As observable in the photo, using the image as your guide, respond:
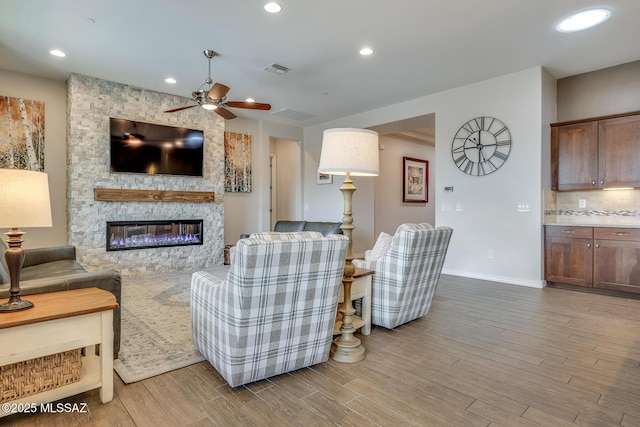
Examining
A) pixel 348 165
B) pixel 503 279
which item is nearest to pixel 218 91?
pixel 348 165

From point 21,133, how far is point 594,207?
301 inches

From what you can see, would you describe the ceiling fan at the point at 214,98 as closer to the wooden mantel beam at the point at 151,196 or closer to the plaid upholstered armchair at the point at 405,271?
the wooden mantel beam at the point at 151,196

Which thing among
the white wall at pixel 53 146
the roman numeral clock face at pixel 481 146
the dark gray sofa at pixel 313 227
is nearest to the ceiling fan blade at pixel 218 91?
the dark gray sofa at pixel 313 227

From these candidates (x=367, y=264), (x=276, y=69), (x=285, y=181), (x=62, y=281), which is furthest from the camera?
(x=285, y=181)

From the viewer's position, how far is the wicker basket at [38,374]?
5.35 ft

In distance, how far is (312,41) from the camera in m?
3.73

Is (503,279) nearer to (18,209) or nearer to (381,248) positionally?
(381,248)

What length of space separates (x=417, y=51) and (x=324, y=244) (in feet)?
10.0

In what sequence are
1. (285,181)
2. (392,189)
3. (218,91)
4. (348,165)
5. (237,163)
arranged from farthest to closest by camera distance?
(285,181) < (392,189) < (237,163) < (218,91) < (348,165)

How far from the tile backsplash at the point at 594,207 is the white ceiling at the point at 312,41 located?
64.7 inches

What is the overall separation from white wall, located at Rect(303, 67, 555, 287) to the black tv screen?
11.7 feet

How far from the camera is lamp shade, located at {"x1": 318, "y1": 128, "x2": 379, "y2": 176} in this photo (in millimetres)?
2268

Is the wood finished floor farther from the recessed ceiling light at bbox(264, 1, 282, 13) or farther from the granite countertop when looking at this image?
the recessed ceiling light at bbox(264, 1, 282, 13)

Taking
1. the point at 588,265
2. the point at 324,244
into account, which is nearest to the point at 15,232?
the point at 324,244
